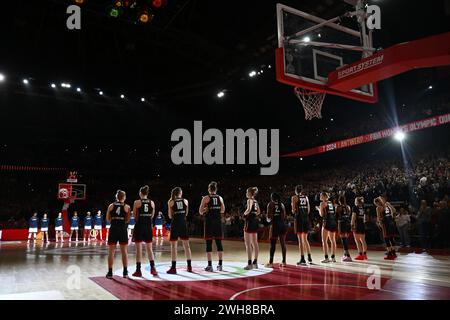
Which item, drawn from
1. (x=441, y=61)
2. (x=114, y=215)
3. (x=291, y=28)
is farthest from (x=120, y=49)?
(x=441, y=61)

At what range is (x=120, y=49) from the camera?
1962 cm

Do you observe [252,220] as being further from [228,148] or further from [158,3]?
[228,148]

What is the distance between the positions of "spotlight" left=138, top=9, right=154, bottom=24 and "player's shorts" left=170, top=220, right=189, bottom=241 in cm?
976

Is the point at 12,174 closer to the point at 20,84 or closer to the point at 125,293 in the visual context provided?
the point at 20,84

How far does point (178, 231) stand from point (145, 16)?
32.7ft

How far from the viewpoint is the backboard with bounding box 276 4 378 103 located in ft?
30.0

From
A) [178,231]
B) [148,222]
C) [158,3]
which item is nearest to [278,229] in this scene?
[178,231]

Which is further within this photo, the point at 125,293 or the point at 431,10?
the point at 431,10

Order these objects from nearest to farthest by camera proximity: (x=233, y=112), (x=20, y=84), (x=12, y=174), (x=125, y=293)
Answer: (x=125, y=293) < (x=20, y=84) < (x=12, y=174) < (x=233, y=112)

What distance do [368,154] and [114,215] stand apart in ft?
65.3

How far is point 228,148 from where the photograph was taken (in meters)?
28.1

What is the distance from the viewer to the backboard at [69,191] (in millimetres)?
21219

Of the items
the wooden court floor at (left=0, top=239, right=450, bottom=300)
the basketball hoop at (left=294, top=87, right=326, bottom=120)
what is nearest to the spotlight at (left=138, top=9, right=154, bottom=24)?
the basketball hoop at (left=294, top=87, right=326, bottom=120)

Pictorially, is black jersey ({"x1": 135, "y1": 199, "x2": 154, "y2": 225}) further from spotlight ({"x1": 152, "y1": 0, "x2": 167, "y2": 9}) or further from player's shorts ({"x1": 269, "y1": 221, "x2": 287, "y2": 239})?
spotlight ({"x1": 152, "y1": 0, "x2": 167, "y2": 9})
